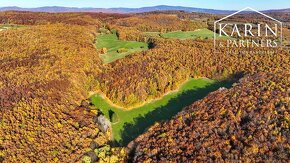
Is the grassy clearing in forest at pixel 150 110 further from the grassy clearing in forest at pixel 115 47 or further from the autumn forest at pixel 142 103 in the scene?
the grassy clearing in forest at pixel 115 47

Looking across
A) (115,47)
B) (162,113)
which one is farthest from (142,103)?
(115,47)

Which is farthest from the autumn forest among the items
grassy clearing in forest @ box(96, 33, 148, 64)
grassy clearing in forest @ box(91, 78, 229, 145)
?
grassy clearing in forest @ box(96, 33, 148, 64)

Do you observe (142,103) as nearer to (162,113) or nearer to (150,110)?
(150,110)

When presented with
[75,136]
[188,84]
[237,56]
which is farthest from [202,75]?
[75,136]

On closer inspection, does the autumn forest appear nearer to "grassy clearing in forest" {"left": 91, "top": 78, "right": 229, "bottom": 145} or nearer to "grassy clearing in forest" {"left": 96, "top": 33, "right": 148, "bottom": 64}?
"grassy clearing in forest" {"left": 91, "top": 78, "right": 229, "bottom": 145}

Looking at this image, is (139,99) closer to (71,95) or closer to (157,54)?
(71,95)

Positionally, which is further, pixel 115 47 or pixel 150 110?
pixel 115 47

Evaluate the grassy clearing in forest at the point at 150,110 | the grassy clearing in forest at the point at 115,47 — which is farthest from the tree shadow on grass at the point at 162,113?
the grassy clearing in forest at the point at 115,47
